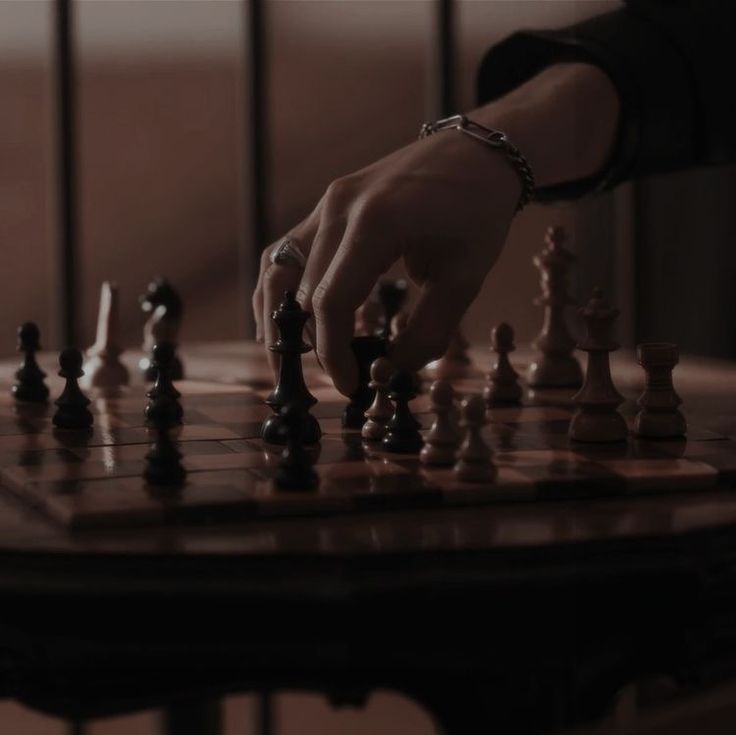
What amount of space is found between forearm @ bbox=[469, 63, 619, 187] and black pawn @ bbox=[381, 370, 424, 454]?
45 centimetres

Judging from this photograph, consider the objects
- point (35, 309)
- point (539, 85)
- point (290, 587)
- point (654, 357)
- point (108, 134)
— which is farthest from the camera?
point (108, 134)

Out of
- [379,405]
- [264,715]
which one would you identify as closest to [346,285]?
[379,405]

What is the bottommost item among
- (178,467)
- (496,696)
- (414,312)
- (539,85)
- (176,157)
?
(496,696)

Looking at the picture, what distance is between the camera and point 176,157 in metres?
9.37

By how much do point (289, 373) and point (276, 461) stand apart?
154 mm

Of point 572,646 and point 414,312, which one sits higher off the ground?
point 414,312

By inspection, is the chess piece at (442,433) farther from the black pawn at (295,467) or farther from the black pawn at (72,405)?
the black pawn at (72,405)

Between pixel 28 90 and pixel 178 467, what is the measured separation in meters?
9.51

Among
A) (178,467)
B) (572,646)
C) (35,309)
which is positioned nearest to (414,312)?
(178,467)

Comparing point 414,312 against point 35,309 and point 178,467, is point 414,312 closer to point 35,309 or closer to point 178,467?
point 178,467

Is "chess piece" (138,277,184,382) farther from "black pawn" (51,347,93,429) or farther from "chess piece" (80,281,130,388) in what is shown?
"black pawn" (51,347,93,429)

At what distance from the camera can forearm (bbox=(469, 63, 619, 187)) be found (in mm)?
1746

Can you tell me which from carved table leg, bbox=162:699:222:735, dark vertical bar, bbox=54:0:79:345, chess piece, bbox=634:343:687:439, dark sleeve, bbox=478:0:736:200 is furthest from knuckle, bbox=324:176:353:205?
dark vertical bar, bbox=54:0:79:345

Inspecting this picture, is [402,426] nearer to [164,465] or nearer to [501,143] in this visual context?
[164,465]
